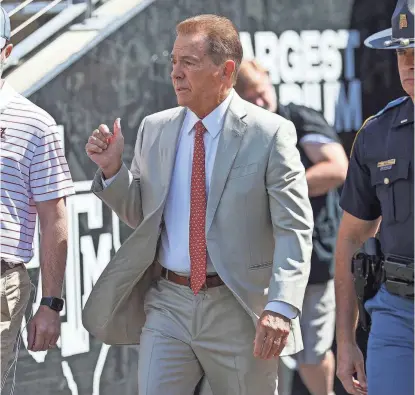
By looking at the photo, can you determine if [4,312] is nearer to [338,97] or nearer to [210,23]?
[210,23]

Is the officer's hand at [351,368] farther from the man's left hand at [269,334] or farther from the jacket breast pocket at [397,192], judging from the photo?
the jacket breast pocket at [397,192]

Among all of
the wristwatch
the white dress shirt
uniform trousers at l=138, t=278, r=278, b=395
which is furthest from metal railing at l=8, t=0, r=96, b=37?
uniform trousers at l=138, t=278, r=278, b=395

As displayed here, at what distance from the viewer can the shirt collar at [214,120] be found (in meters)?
4.02

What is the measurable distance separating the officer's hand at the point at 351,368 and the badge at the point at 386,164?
27.8 inches

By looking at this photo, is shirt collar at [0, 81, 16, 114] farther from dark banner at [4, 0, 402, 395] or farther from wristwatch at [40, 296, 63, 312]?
dark banner at [4, 0, 402, 395]

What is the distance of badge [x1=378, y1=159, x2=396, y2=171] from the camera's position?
3623mm

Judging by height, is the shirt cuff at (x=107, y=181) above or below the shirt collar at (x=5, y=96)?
below

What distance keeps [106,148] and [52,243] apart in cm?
47

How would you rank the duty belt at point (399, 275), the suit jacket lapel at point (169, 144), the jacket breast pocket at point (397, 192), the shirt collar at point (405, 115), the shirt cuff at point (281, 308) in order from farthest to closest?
the suit jacket lapel at point (169, 144), the shirt cuff at point (281, 308), the shirt collar at point (405, 115), the jacket breast pocket at point (397, 192), the duty belt at point (399, 275)

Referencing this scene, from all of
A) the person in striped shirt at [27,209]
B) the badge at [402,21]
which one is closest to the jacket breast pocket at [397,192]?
the badge at [402,21]

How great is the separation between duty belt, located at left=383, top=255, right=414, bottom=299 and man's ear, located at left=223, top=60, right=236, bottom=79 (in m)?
1.05

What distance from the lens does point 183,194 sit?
3.99m

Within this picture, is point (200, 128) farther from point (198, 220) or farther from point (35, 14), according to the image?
point (35, 14)

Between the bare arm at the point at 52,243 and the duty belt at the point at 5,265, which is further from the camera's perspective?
the bare arm at the point at 52,243
